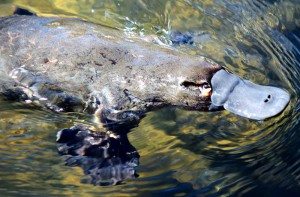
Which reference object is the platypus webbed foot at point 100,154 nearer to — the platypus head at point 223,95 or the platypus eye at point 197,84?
the platypus head at point 223,95

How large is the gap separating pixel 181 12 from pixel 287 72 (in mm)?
1318

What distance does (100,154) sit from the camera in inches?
142

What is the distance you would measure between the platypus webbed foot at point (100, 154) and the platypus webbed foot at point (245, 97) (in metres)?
0.72

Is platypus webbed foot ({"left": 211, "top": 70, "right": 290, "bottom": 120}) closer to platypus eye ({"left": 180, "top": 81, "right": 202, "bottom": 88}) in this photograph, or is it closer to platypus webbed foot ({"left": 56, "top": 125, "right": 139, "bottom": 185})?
platypus eye ({"left": 180, "top": 81, "right": 202, "bottom": 88})

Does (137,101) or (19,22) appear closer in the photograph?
(137,101)

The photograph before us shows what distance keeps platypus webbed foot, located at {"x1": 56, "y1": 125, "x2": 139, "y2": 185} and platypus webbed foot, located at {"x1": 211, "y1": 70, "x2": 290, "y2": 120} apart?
72cm

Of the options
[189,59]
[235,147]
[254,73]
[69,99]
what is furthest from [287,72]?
[69,99]

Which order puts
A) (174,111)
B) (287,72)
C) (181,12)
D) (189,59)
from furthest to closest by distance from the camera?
1. (181,12)
2. (287,72)
3. (174,111)
4. (189,59)

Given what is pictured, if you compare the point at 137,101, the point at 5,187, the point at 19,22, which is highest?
the point at 19,22

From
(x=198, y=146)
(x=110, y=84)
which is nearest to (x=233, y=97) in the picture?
(x=198, y=146)

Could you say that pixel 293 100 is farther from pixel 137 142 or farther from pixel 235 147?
pixel 137 142

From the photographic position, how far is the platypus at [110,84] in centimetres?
351

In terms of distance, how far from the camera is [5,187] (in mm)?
3766

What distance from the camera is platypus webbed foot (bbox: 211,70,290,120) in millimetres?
3467
